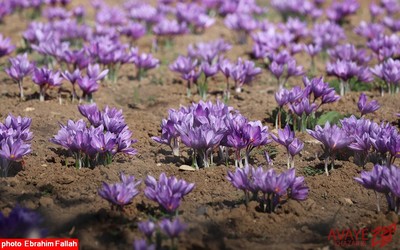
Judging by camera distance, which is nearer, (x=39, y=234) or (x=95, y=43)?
(x=39, y=234)

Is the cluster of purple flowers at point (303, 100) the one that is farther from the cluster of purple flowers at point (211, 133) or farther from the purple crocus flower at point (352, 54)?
the purple crocus flower at point (352, 54)

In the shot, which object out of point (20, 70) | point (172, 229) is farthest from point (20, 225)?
point (20, 70)

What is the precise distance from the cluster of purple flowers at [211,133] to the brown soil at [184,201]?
155 mm

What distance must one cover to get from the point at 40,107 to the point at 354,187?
3234mm

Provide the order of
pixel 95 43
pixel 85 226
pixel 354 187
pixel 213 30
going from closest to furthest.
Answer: pixel 85 226 < pixel 354 187 < pixel 95 43 < pixel 213 30

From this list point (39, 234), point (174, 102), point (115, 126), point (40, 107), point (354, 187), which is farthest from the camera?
Result: point (174, 102)

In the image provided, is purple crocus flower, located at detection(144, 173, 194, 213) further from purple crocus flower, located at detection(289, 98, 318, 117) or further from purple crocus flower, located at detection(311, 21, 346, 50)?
purple crocus flower, located at detection(311, 21, 346, 50)

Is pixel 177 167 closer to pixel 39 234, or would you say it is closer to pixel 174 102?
pixel 39 234

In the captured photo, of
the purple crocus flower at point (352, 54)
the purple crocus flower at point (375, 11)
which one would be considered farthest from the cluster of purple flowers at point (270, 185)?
the purple crocus flower at point (375, 11)

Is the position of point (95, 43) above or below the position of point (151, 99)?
above

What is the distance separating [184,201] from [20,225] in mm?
1202

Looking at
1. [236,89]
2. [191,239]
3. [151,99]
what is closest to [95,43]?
[151,99]

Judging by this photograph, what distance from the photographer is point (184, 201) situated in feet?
14.4

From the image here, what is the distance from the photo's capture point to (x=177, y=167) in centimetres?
496
